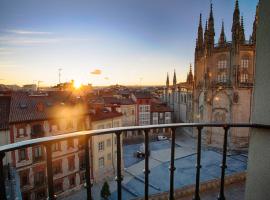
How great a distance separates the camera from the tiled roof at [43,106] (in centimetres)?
1691

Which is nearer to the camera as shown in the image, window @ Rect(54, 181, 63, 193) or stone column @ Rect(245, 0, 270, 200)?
stone column @ Rect(245, 0, 270, 200)

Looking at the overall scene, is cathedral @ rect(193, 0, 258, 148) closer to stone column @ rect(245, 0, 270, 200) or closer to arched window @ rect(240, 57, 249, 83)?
arched window @ rect(240, 57, 249, 83)

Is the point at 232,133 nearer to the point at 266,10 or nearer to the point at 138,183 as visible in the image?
the point at 138,183

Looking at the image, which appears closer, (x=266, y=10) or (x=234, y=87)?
(x=266, y=10)

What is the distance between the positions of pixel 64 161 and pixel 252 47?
3005cm

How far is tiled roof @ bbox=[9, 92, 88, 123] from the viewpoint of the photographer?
666 inches

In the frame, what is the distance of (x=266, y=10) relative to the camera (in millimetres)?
2363

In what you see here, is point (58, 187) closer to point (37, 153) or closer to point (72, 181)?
point (72, 181)

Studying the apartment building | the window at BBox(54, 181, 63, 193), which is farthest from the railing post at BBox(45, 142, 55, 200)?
the window at BBox(54, 181, 63, 193)

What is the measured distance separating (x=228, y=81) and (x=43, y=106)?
88.3 ft

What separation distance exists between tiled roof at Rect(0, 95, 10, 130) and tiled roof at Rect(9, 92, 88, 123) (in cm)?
36

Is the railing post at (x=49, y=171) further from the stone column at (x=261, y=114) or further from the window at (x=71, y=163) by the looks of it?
the window at (x=71, y=163)

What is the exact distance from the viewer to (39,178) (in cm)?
1719

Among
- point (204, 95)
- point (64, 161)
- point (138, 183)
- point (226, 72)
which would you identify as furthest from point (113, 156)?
point (226, 72)
